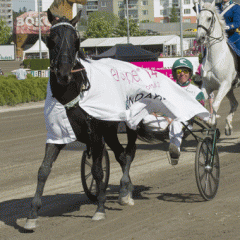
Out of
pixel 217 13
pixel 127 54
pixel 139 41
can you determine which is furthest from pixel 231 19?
pixel 139 41

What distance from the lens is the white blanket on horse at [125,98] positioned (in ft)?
18.1

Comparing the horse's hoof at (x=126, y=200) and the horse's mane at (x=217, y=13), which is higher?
the horse's mane at (x=217, y=13)

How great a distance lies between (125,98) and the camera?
607 centimetres

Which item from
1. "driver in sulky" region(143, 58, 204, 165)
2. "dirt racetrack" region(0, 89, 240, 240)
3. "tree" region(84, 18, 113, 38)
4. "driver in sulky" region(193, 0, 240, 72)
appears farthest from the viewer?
"tree" region(84, 18, 113, 38)

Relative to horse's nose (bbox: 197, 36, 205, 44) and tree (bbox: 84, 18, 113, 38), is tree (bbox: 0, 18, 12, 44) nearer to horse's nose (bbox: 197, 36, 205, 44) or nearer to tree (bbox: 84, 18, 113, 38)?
tree (bbox: 84, 18, 113, 38)

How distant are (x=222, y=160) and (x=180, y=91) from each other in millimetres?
2966

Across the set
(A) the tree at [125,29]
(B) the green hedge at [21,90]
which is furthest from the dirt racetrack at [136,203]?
(A) the tree at [125,29]

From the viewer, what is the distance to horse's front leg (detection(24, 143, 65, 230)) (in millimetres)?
5348

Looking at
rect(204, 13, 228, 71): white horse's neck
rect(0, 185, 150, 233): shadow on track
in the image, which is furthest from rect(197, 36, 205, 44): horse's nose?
rect(0, 185, 150, 233): shadow on track

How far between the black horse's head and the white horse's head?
18.2 feet

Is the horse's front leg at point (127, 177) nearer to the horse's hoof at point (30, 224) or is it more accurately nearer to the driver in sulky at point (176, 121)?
the driver in sulky at point (176, 121)

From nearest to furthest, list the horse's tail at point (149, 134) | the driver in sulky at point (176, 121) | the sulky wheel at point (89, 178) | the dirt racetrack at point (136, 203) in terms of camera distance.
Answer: the dirt racetrack at point (136, 203)
the driver in sulky at point (176, 121)
the sulky wheel at point (89, 178)
the horse's tail at point (149, 134)

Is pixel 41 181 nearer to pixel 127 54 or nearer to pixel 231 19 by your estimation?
pixel 231 19

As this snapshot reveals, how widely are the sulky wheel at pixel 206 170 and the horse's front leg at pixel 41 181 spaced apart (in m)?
1.68
